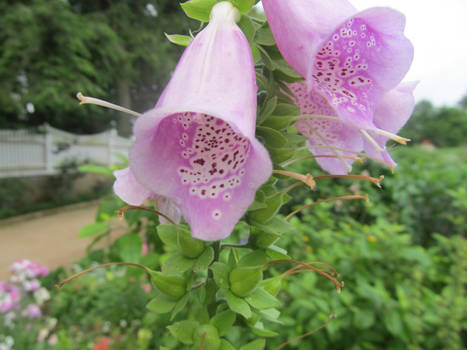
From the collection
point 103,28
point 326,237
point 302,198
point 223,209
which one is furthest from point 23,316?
point 103,28

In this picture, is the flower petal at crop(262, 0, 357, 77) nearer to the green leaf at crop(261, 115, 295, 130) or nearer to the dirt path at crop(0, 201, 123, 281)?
the green leaf at crop(261, 115, 295, 130)

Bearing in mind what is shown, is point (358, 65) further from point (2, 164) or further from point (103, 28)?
point (2, 164)

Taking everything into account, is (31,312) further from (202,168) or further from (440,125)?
(440,125)

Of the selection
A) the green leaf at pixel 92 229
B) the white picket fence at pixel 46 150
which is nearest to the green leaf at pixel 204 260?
the green leaf at pixel 92 229

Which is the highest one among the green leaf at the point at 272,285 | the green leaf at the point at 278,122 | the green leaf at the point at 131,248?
the green leaf at the point at 278,122

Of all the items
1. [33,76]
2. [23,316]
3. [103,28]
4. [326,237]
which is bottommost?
[23,316]

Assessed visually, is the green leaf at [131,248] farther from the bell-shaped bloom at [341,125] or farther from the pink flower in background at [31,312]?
the pink flower in background at [31,312]

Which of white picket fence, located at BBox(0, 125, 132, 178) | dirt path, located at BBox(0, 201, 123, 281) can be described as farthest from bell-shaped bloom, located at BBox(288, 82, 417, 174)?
white picket fence, located at BBox(0, 125, 132, 178)
